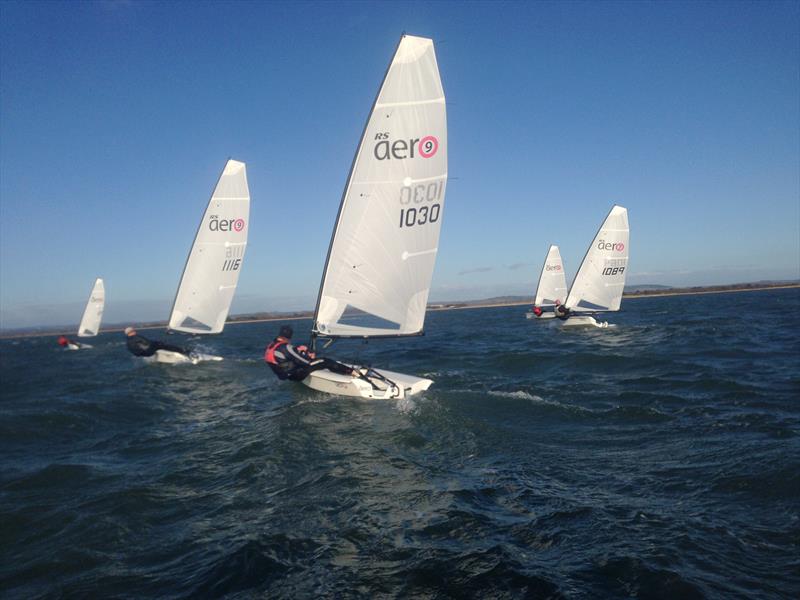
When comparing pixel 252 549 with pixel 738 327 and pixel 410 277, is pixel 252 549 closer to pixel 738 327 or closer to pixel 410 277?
pixel 410 277

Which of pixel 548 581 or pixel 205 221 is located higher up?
pixel 205 221

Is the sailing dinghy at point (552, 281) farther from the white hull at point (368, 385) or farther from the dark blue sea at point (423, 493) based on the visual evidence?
the white hull at point (368, 385)

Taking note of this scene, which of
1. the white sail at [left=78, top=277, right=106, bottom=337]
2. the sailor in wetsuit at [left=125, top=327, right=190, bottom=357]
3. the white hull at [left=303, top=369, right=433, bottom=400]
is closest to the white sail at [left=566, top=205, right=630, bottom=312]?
the white hull at [left=303, top=369, right=433, bottom=400]

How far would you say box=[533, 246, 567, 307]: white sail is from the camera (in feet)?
119

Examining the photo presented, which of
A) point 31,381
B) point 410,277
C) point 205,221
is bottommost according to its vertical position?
point 31,381

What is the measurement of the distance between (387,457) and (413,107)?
702 centimetres

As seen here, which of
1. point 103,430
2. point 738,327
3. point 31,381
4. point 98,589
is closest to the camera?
point 98,589

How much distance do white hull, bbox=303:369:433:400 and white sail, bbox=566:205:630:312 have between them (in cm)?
1925

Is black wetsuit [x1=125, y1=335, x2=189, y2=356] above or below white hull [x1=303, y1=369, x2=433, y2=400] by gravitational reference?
above

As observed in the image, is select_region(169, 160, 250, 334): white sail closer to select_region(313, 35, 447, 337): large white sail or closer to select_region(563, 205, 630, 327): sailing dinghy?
select_region(313, 35, 447, 337): large white sail

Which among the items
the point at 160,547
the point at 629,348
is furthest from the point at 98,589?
the point at 629,348

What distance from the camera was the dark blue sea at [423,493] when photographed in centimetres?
375

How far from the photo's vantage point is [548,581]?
3539mm

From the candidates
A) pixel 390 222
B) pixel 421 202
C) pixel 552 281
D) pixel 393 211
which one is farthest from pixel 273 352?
pixel 552 281
